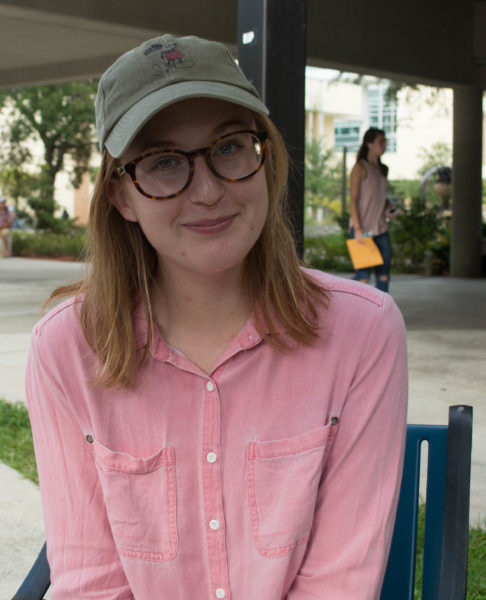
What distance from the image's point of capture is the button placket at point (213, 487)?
157 cm

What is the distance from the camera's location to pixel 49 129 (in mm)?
26219

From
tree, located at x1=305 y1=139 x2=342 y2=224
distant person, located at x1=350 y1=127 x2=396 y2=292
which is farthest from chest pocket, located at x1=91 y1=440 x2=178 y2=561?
tree, located at x1=305 y1=139 x2=342 y2=224

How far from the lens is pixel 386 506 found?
5.14 feet

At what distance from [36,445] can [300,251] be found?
1.41 meters

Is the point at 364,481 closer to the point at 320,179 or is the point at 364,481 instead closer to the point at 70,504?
the point at 70,504

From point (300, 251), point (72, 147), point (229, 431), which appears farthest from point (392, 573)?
point (72, 147)

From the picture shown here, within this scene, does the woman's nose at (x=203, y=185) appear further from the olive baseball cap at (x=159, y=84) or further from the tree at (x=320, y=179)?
the tree at (x=320, y=179)

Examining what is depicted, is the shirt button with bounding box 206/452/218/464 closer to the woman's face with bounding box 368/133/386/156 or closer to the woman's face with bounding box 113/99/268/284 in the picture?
the woman's face with bounding box 113/99/268/284

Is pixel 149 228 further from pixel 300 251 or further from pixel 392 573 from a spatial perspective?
pixel 300 251

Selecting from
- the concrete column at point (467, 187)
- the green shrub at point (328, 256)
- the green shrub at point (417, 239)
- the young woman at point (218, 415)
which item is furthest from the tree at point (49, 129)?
the young woman at point (218, 415)

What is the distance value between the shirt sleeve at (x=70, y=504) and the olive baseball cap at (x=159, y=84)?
Result: 0.48 m

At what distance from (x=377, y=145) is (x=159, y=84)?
672cm

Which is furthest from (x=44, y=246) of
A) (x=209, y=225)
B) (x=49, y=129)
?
(x=209, y=225)

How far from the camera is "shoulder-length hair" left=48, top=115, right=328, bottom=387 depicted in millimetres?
1587
